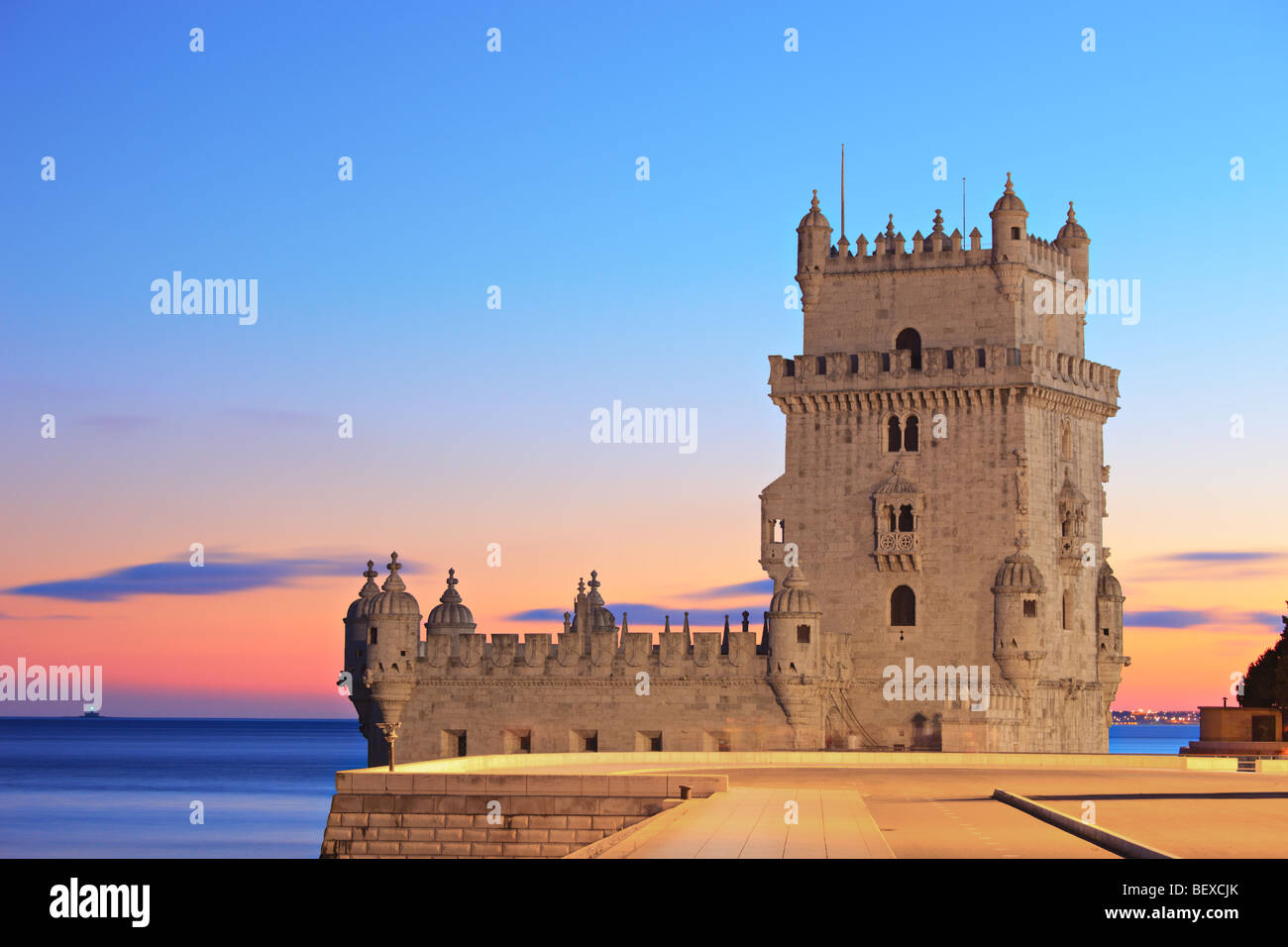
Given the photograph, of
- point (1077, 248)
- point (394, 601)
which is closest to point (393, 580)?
point (394, 601)

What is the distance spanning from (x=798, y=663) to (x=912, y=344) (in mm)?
13034

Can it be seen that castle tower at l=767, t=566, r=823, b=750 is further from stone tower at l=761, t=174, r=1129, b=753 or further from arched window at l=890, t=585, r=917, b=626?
arched window at l=890, t=585, r=917, b=626

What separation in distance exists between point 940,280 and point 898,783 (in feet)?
91.3

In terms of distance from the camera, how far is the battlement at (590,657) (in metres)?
69.8

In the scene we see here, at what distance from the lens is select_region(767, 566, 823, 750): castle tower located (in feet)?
225

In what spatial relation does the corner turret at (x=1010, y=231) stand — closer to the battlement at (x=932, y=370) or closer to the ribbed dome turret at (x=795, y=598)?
the battlement at (x=932, y=370)

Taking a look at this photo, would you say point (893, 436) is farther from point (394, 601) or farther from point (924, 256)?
point (394, 601)

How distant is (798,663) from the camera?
226ft

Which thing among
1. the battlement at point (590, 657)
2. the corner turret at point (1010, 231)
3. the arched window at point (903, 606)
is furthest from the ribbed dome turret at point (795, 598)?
the corner turret at point (1010, 231)

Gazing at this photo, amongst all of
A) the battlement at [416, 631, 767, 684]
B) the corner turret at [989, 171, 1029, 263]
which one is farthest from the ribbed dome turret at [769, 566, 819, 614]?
the corner turret at [989, 171, 1029, 263]

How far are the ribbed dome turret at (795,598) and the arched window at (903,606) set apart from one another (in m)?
3.96
